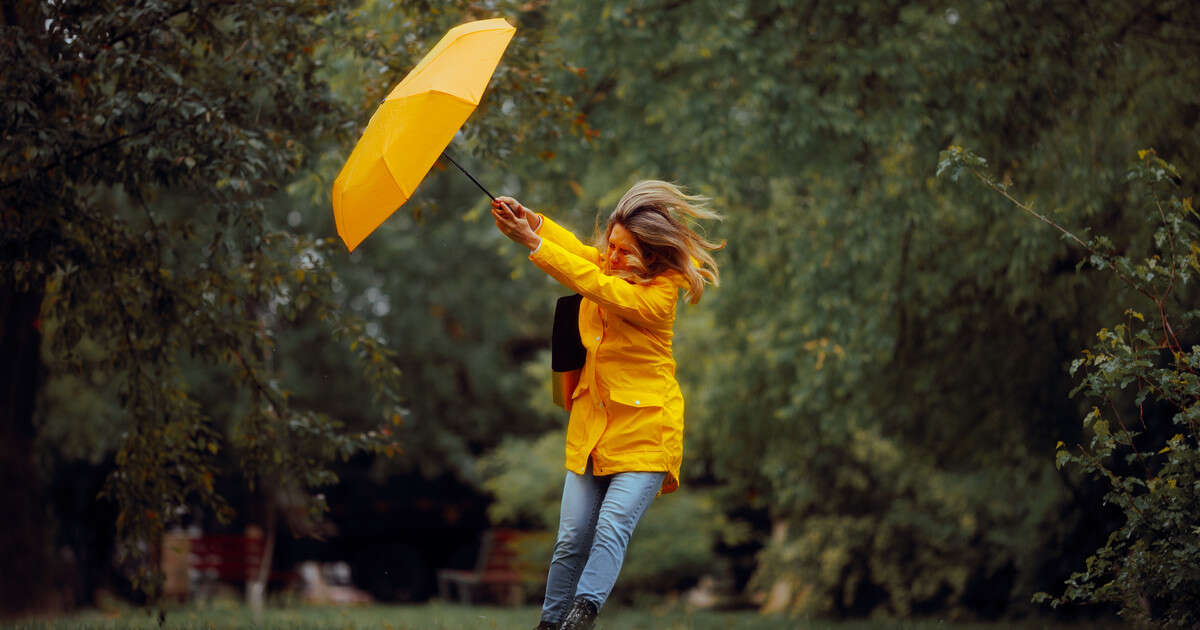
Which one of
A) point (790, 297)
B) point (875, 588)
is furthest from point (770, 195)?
point (875, 588)

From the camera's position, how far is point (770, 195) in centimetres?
1102

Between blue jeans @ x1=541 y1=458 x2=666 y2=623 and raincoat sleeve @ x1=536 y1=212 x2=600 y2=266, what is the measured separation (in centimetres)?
87

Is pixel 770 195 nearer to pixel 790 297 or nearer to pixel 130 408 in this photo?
pixel 790 297

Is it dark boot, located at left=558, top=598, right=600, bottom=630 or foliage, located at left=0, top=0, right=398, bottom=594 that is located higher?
foliage, located at left=0, top=0, right=398, bottom=594

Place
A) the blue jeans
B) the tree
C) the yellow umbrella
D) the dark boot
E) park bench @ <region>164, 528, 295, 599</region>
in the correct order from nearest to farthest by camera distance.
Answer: the dark boot, the blue jeans, the yellow umbrella, the tree, park bench @ <region>164, 528, 295, 599</region>

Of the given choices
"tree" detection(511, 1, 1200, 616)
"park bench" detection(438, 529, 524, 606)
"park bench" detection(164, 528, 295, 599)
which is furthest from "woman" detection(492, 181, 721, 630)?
"park bench" detection(164, 528, 295, 599)

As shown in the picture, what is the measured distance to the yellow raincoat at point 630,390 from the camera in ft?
14.2

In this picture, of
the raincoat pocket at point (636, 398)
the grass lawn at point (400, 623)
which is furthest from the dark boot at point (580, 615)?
the grass lawn at point (400, 623)

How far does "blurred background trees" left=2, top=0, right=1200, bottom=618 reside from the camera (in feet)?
20.2

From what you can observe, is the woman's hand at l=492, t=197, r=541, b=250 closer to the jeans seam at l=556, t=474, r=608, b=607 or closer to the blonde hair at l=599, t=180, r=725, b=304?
the blonde hair at l=599, t=180, r=725, b=304

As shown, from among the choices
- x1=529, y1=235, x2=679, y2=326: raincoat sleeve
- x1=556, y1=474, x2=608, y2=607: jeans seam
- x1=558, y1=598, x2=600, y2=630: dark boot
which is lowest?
x1=558, y1=598, x2=600, y2=630: dark boot

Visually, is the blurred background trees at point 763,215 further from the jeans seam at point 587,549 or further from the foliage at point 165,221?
the jeans seam at point 587,549

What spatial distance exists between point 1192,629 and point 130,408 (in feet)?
18.6

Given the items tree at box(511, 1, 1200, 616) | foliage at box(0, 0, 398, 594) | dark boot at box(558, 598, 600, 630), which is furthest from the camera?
tree at box(511, 1, 1200, 616)
